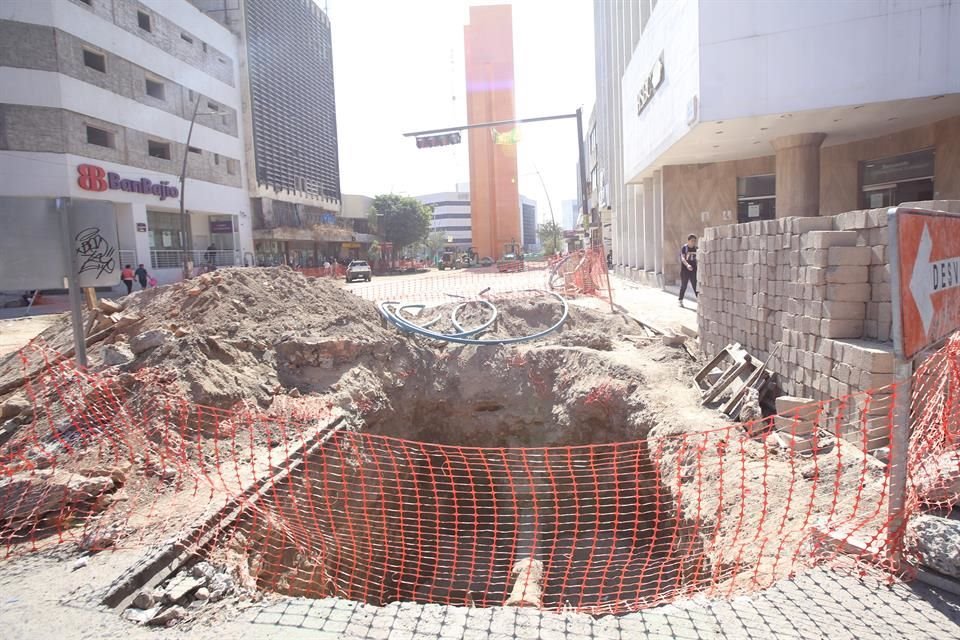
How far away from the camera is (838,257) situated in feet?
17.8

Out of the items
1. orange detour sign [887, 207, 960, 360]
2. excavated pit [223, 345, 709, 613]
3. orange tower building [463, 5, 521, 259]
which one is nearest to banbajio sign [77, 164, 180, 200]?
excavated pit [223, 345, 709, 613]

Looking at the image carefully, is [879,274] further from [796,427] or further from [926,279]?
[926,279]

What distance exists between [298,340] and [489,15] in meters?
55.2

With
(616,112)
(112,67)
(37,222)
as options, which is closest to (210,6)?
(112,67)

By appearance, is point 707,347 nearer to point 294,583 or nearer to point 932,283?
point 932,283

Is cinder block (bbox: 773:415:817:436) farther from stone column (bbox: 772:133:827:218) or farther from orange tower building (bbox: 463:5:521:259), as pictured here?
orange tower building (bbox: 463:5:521:259)

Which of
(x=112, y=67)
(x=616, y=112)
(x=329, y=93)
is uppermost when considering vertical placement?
(x=329, y=93)

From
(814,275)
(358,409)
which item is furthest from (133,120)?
(814,275)

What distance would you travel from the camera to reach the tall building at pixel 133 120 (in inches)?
841

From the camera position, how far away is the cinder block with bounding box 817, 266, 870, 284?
537 cm

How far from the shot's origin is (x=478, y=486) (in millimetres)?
8273

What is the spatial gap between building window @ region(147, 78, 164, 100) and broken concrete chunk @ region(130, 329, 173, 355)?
87.9 ft

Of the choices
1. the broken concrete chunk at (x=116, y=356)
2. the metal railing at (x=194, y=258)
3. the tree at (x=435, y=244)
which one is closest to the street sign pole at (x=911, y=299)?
the broken concrete chunk at (x=116, y=356)

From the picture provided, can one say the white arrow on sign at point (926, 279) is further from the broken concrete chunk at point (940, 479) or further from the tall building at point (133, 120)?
the tall building at point (133, 120)
